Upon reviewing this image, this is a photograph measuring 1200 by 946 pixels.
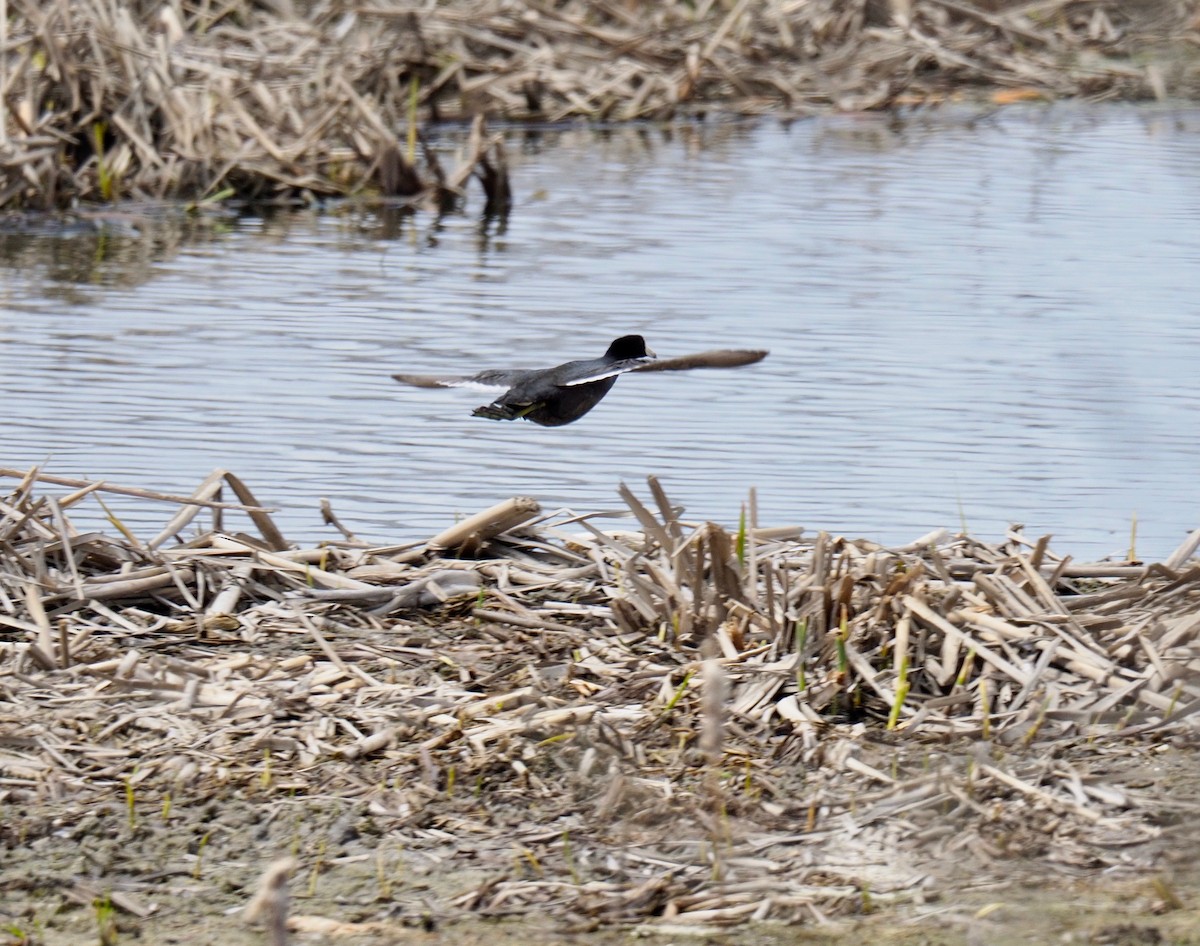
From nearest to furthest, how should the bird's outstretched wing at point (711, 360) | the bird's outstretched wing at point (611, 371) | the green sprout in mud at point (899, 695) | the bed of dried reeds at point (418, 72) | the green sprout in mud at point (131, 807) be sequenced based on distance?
the green sprout in mud at point (131, 807), the bird's outstretched wing at point (711, 360), the green sprout in mud at point (899, 695), the bird's outstretched wing at point (611, 371), the bed of dried reeds at point (418, 72)

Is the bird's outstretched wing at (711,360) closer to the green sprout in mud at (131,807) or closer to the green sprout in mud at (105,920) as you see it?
the green sprout in mud at (131,807)

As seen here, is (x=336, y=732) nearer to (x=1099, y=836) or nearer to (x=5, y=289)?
(x=1099, y=836)

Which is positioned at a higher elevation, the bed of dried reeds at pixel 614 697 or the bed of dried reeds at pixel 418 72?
the bed of dried reeds at pixel 418 72

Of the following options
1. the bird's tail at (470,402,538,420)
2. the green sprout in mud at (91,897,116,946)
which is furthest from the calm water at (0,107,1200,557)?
the green sprout in mud at (91,897,116,946)

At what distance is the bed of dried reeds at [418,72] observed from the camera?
10.5 m

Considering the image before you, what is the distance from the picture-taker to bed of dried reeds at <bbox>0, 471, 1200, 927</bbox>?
356 cm

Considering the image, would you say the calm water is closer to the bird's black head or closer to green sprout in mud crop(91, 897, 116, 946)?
the bird's black head

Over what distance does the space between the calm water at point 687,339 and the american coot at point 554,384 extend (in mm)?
755

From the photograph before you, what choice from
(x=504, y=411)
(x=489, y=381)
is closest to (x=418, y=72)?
(x=489, y=381)

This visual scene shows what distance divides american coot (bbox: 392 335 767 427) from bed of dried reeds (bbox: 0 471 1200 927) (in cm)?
29

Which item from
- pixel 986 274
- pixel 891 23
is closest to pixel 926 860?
pixel 986 274

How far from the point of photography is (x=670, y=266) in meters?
9.27

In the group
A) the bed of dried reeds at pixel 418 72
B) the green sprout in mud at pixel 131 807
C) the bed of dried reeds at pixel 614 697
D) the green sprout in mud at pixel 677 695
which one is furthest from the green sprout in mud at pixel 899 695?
the bed of dried reeds at pixel 418 72

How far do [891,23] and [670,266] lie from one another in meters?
6.24
